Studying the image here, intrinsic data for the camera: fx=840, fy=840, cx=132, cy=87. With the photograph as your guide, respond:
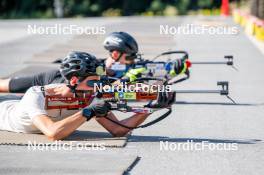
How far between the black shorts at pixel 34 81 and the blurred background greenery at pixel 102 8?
4349 cm

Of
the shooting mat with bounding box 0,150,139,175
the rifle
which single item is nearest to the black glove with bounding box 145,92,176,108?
the rifle

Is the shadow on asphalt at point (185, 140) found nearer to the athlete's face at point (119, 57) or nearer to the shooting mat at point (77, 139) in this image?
the shooting mat at point (77, 139)

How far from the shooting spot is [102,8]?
62812 millimetres

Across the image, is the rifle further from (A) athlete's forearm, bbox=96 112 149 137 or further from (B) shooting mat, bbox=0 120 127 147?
(B) shooting mat, bbox=0 120 127 147

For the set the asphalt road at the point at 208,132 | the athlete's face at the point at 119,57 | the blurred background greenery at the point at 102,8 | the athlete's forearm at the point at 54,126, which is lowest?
the blurred background greenery at the point at 102,8

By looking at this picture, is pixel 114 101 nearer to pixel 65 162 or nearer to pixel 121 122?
pixel 121 122

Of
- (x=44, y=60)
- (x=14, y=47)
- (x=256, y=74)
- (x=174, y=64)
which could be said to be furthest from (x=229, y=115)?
(x=14, y=47)

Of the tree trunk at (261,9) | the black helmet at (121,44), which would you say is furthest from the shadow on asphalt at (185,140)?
the tree trunk at (261,9)

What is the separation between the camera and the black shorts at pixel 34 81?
13.0 meters

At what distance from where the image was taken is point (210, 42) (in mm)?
30391

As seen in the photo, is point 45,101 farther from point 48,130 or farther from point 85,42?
point 85,42

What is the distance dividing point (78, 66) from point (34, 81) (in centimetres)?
330

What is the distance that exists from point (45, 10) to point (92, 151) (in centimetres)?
5322

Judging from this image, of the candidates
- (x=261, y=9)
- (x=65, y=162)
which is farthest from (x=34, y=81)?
(x=261, y=9)
